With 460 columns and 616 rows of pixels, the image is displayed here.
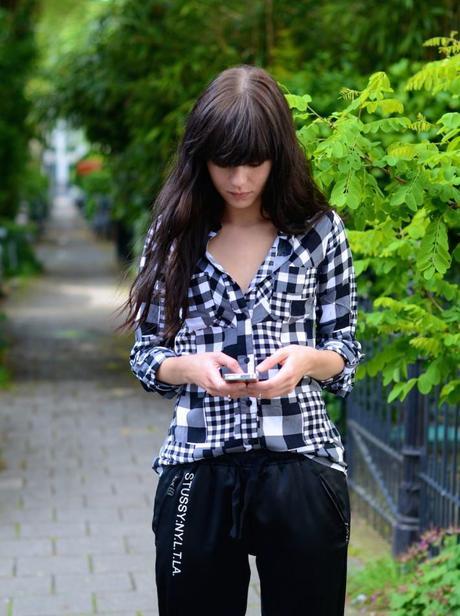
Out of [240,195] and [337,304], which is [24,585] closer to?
[337,304]

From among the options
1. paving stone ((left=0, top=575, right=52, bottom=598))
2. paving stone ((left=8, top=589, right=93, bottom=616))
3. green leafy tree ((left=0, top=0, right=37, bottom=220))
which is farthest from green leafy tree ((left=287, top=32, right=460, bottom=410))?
green leafy tree ((left=0, top=0, right=37, bottom=220))

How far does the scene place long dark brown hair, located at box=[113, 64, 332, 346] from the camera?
8.25 ft

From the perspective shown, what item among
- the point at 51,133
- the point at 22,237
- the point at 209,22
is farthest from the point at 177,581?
the point at 22,237

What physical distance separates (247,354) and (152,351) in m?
0.23

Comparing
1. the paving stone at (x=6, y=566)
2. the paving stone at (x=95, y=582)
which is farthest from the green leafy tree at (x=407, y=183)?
the paving stone at (x=6, y=566)

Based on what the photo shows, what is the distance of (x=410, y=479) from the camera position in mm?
5645

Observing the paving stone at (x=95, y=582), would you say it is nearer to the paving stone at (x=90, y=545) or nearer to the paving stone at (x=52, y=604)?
the paving stone at (x=52, y=604)

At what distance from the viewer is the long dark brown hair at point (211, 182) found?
2514mm

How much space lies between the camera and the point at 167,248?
8.80 ft

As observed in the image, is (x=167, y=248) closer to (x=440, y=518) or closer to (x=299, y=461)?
(x=299, y=461)

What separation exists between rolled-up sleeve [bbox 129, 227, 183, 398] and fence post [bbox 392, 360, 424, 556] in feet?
10.0

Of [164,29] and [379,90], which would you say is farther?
[164,29]

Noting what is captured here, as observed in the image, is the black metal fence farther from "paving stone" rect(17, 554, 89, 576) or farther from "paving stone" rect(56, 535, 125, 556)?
"paving stone" rect(17, 554, 89, 576)

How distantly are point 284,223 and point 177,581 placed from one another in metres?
0.81
